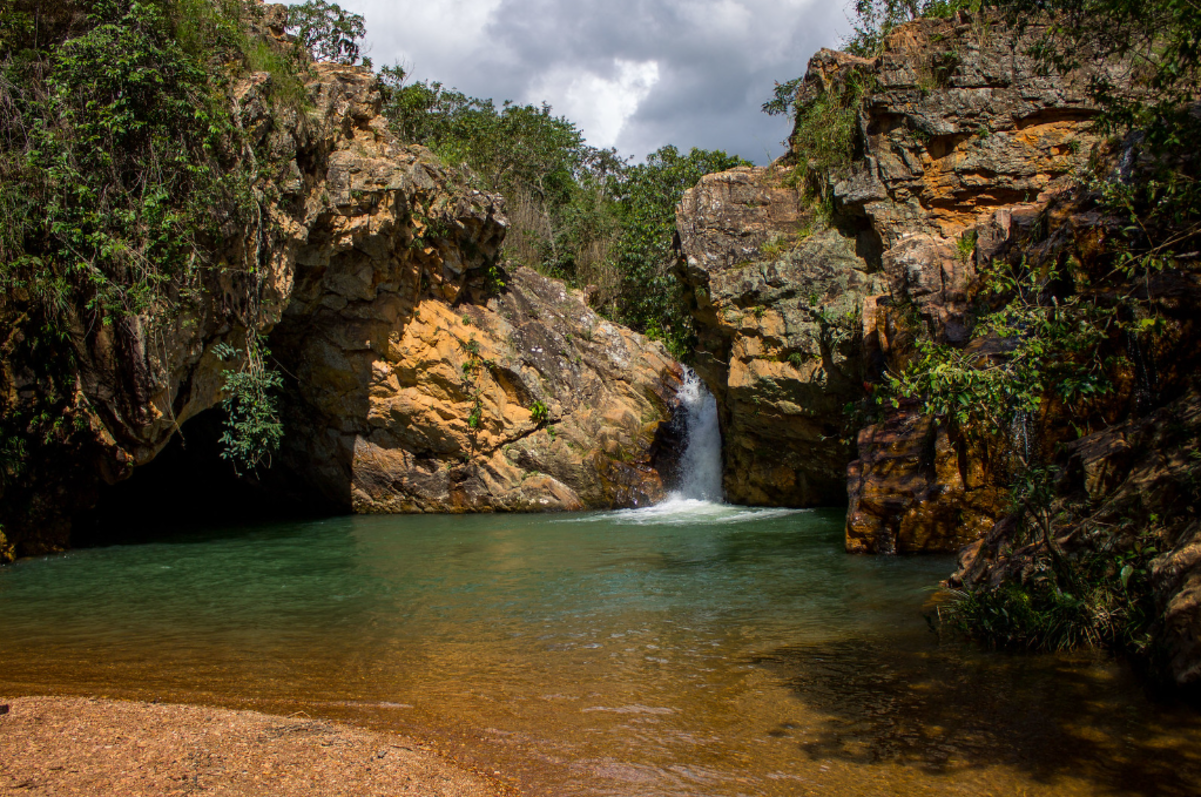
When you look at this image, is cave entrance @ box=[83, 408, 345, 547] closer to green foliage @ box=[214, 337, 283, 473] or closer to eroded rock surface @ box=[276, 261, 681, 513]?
eroded rock surface @ box=[276, 261, 681, 513]

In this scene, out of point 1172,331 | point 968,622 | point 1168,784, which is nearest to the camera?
point 1168,784

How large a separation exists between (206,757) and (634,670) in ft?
9.37

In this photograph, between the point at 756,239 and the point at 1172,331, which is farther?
the point at 756,239

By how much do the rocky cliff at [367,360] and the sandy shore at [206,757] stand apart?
27.7ft

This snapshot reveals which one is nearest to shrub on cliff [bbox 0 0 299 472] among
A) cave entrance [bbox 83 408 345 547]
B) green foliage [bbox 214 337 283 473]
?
green foliage [bbox 214 337 283 473]

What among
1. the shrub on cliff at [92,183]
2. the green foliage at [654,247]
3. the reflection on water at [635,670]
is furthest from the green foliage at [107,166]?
the green foliage at [654,247]

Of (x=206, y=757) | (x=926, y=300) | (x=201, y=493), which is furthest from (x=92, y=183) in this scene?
(x=926, y=300)

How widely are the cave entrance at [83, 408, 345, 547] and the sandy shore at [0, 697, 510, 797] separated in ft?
46.3

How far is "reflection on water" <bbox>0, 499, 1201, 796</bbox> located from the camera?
4.06 meters

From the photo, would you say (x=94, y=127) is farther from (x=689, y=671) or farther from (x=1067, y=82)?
(x=1067, y=82)

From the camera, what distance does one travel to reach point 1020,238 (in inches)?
441

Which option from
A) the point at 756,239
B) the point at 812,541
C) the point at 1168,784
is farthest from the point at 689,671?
the point at 756,239

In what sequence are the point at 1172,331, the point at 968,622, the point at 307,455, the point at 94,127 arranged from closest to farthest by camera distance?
the point at 968,622 → the point at 1172,331 → the point at 94,127 → the point at 307,455

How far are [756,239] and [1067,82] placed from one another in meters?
6.27
